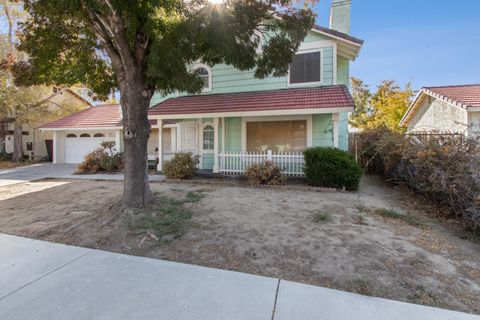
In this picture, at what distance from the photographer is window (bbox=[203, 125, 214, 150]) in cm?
1170

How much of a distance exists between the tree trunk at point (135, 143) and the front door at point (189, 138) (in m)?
6.50

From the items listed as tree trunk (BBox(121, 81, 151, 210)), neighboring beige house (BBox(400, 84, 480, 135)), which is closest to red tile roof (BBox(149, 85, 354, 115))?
neighboring beige house (BBox(400, 84, 480, 135))

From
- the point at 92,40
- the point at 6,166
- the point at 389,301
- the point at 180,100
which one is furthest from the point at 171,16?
the point at 6,166

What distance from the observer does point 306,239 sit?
411 cm

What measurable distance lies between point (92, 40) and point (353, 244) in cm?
762

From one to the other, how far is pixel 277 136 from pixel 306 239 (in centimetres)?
741

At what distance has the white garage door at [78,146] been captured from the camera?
17297 mm

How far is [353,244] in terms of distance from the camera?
3900 millimetres

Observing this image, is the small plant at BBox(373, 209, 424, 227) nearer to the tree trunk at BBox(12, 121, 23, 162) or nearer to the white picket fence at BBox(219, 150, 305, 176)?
the white picket fence at BBox(219, 150, 305, 176)

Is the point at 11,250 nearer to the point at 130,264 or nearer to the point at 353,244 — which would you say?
the point at 130,264

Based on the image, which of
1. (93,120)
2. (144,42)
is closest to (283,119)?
(144,42)

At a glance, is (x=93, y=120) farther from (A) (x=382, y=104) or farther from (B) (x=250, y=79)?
(A) (x=382, y=104)

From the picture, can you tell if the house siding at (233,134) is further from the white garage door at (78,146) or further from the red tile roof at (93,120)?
the white garage door at (78,146)

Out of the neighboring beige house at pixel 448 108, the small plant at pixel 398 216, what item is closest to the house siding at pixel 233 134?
the small plant at pixel 398 216
